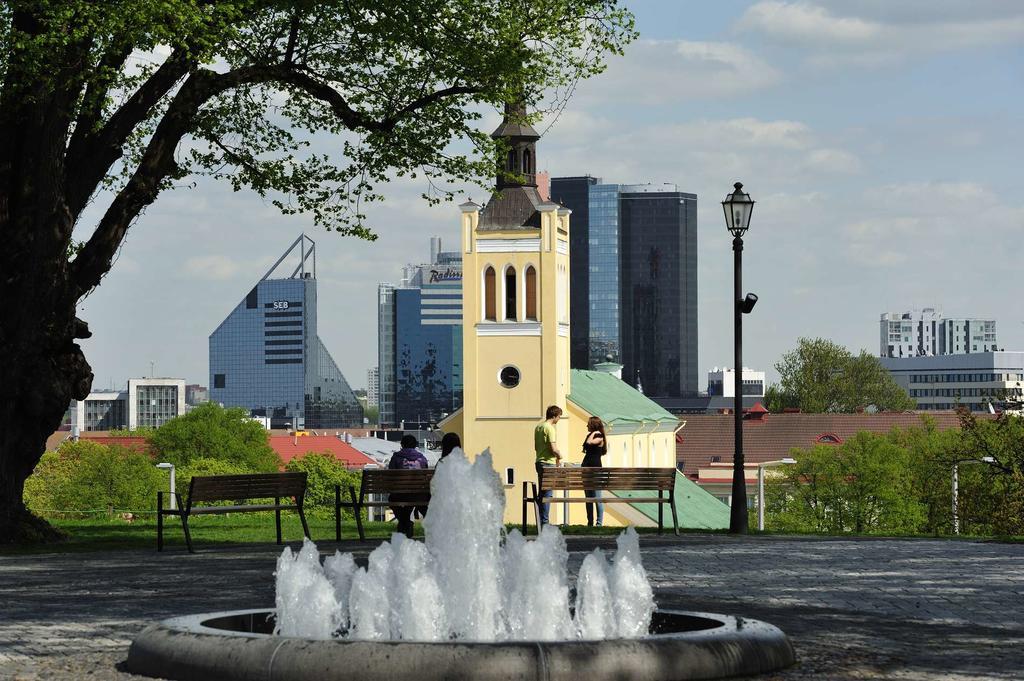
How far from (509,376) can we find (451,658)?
83.2 metres

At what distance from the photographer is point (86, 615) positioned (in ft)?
35.9

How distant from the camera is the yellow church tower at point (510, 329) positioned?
89.9 m

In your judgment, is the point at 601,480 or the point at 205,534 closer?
the point at 601,480

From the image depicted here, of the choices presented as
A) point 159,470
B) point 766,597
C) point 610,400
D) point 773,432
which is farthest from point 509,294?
point 766,597

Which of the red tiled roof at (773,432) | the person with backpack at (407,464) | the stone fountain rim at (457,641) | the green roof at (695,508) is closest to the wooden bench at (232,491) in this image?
the person with backpack at (407,464)

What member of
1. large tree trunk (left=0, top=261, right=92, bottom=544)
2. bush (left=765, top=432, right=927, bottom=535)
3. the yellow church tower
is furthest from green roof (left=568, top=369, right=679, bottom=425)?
large tree trunk (left=0, top=261, right=92, bottom=544)

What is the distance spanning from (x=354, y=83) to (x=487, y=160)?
2218 mm

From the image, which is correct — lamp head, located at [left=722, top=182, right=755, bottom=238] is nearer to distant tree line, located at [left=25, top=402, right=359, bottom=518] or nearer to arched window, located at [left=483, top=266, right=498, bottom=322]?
distant tree line, located at [left=25, top=402, right=359, bottom=518]

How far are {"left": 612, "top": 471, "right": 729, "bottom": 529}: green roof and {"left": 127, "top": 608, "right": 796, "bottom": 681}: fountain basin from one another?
66801 mm

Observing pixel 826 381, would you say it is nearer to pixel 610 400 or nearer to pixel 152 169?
pixel 610 400

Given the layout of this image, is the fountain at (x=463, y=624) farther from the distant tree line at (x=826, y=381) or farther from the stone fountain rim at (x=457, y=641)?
the distant tree line at (x=826, y=381)

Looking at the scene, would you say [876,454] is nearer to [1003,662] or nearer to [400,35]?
[400,35]

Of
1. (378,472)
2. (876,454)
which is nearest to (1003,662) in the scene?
(378,472)

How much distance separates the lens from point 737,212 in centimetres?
2173
